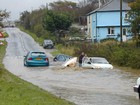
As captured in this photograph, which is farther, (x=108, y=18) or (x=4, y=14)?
(x=108, y=18)

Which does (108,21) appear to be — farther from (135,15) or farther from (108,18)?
(135,15)

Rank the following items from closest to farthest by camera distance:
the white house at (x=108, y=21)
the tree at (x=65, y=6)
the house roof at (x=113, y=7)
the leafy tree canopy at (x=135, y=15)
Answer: the leafy tree canopy at (x=135, y=15), the white house at (x=108, y=21), the house roof at (x=113, y=7), the tree at (x=65, y=6)

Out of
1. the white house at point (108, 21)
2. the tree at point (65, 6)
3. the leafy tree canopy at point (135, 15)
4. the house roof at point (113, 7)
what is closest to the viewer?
the leafy tree canopy at point (135, 15)

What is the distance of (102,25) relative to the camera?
76.3 meters

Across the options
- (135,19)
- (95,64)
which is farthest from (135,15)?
(95,64)

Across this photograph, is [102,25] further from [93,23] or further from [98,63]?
[98,63]

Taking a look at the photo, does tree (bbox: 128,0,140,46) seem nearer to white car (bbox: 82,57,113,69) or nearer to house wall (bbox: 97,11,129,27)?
white car (bbox: 82,57,113,69)

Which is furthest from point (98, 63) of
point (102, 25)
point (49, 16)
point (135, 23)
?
point (49, 16)

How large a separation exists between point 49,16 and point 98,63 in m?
51.6

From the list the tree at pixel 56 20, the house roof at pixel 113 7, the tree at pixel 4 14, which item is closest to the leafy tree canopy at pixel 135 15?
the tree at pixel 4 14

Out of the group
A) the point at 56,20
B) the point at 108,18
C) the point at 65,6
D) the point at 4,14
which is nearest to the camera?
the point at 4,14

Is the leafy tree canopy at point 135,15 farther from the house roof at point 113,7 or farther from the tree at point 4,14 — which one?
the house roof at point 113,7

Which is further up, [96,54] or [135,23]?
[135,23]

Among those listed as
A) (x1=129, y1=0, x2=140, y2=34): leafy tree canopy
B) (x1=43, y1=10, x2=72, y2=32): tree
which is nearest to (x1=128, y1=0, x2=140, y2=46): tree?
(x1=129, y1=0, x2=140, y2=34): leafy tree canopy
